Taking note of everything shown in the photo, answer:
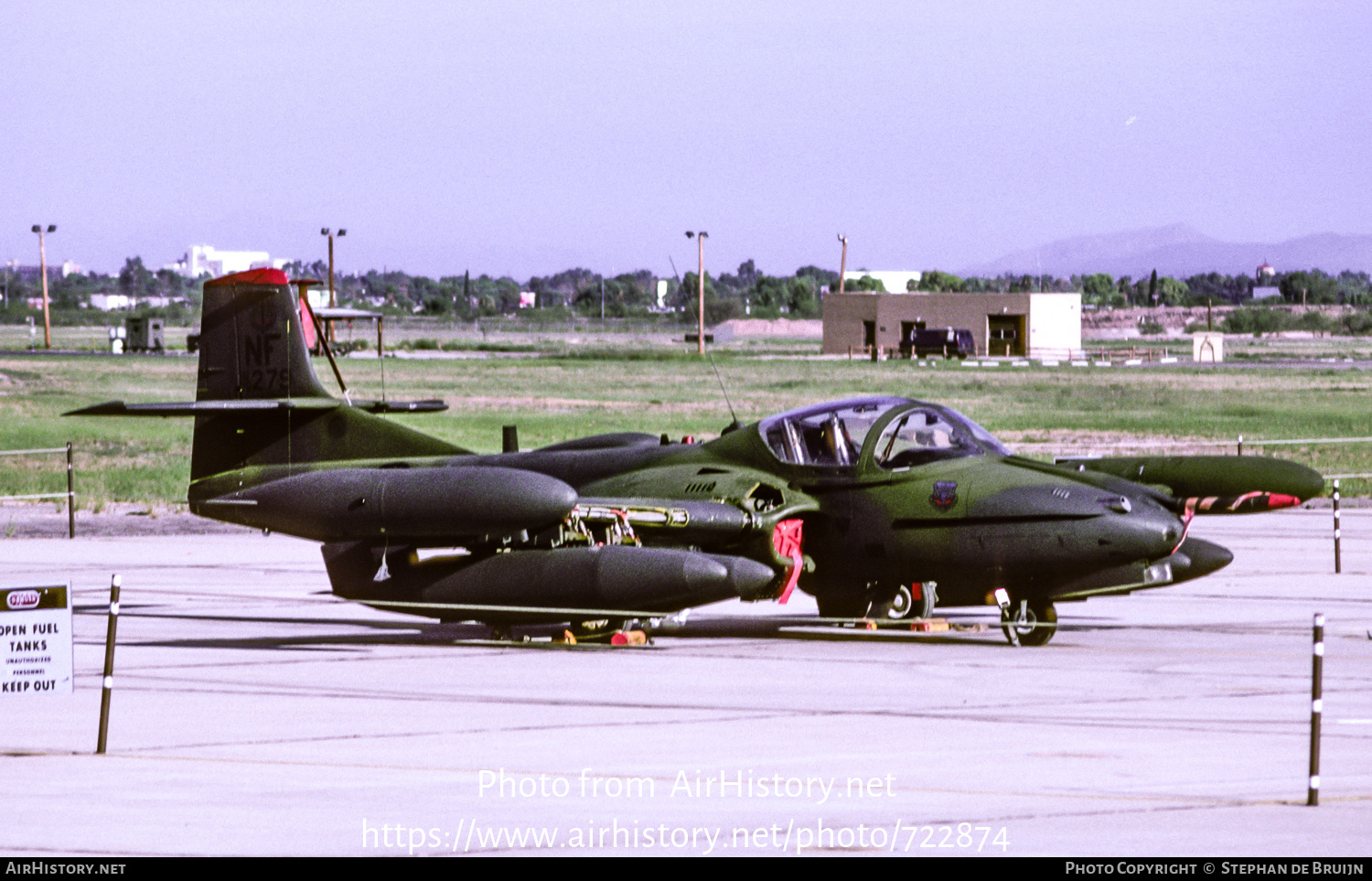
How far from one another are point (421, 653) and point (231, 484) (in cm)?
341

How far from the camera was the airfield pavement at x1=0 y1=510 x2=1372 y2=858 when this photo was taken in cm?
888

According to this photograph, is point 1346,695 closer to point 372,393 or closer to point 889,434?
point 889,434

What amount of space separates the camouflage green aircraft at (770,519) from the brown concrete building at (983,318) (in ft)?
290

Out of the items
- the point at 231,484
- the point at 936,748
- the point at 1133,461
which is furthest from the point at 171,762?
the point at 1133,461

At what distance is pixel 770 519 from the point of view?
16.3 m

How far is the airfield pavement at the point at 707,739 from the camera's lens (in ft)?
29.1

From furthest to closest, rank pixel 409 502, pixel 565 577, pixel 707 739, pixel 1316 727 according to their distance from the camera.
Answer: pixel 565 577 < pixel 409 502 < pixel 707 739 < pixel 1316 727

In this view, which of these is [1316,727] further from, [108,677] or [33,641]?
[33,641]

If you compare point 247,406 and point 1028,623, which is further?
point 247,406

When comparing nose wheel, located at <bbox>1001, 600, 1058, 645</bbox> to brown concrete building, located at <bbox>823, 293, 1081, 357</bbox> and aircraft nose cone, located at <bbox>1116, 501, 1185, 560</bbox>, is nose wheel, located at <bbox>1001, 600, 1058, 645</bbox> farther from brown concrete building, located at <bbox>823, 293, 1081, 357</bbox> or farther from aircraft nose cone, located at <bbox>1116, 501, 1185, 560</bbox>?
brown concrete building, located at <bbox>823, 293, 1081, 357</bbox>

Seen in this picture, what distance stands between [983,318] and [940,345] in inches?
392

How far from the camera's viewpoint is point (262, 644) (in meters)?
16.9

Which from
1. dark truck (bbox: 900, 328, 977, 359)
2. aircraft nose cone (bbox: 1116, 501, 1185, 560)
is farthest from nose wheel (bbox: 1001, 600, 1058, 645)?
dark truck (bbox: 900, 328, 977, 359)

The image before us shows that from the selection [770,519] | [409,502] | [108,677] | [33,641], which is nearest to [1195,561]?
[770,519]
